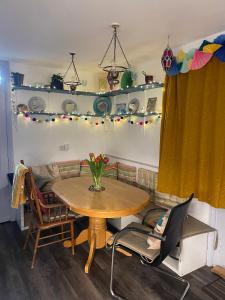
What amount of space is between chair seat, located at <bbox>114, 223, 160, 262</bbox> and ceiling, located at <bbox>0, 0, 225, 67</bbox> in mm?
2009

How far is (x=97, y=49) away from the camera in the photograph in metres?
2.82

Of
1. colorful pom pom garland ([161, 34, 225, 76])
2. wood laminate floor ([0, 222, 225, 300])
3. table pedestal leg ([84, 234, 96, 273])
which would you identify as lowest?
wood laminate floor ([0, 222, 225, 300])

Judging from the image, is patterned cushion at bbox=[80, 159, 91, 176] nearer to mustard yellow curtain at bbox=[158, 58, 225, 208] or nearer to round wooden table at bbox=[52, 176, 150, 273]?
round wooden table at bbox=[52, 176, 150, 273]

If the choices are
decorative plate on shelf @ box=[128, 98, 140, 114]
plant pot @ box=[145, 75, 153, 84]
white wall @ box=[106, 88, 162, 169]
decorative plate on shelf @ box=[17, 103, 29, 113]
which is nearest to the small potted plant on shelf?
decorative plate on shelf @ box=[17, 103, 29, 113]

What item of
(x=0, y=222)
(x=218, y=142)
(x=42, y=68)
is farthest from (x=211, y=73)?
(x=0, y=222)

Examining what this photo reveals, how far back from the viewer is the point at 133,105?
362 cm

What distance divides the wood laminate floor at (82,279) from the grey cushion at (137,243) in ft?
1.39

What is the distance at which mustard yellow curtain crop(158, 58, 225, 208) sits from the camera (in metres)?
2.23

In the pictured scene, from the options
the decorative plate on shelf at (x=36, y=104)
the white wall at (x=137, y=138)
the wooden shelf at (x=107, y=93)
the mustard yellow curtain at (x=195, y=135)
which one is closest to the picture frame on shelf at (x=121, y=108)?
the white wall at (x=137, y=138)

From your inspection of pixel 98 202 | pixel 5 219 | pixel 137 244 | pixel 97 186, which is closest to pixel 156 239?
pixel 137 244

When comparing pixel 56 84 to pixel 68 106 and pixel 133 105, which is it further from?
pixel 133 105

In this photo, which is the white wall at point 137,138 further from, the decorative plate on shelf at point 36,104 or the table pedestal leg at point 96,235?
the decorative plate on shelf at point 36,104

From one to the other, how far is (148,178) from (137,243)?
121 centimetres

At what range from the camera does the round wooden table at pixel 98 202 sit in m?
2.21
